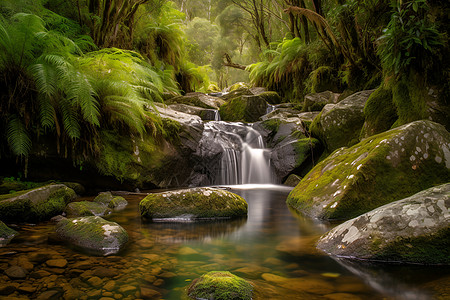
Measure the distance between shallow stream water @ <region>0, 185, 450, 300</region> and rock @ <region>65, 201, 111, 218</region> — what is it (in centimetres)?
44

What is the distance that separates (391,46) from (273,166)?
161 inches

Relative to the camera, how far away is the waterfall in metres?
7.70

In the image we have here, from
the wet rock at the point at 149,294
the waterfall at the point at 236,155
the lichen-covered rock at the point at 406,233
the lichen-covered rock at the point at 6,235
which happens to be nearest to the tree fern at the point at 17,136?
the lichen-covered rock at the point at 6,235

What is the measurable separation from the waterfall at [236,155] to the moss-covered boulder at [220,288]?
5.72 metres

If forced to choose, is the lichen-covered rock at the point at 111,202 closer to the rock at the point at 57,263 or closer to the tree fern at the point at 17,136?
the tree fern at the point at 17,136

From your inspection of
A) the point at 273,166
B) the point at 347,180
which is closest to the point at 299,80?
the point at 273,166

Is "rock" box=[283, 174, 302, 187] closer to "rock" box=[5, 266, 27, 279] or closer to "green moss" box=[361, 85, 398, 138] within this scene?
"green moss" box=[361, 85, 398, 138]

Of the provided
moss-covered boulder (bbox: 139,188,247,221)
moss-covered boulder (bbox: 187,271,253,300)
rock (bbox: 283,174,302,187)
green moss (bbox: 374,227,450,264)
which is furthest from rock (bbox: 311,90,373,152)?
moss-covered boulder (bbox: 187,271,253,300)

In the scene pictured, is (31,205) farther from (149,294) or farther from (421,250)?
(421,250)

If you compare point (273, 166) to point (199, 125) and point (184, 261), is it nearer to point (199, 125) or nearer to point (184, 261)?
point (199, 125)

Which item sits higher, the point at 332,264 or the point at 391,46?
the point at 391,46

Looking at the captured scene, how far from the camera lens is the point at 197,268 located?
2250 mm

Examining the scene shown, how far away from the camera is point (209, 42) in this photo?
83.1 feet

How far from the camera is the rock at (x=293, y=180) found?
22.8ft
